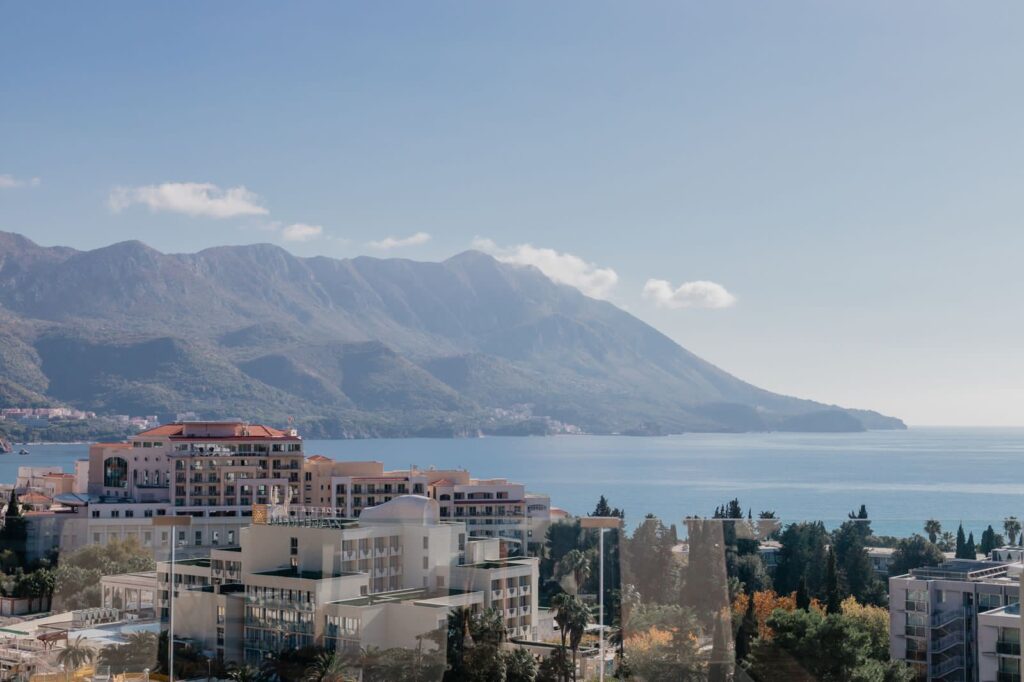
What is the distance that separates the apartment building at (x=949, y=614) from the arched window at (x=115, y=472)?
15303mm

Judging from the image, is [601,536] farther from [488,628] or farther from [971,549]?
[971,549]

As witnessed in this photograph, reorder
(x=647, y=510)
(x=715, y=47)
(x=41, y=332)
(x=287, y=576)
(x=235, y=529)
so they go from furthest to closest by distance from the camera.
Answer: (x=41, y=332), (x=647, y=510), (x=715, y=47), (x=235, y=529), (x=287, y=576)

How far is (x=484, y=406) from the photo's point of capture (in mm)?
84188

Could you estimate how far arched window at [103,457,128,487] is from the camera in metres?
18.3

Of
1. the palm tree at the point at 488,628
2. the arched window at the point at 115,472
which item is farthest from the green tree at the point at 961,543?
the arched window at the point at 115,472

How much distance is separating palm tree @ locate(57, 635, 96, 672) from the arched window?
41.2 feet

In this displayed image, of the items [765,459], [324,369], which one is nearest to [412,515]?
[765,459]

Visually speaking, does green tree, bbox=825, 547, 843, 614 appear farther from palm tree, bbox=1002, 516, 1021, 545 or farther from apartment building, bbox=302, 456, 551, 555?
apartment building, bbox=302, 456, 551, 555

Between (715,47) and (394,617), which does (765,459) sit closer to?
(715,47)

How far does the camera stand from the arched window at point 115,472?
18.3 meters

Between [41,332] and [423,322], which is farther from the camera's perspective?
[423,322]

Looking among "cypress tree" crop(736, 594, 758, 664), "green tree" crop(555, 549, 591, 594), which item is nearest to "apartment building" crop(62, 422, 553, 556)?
"green tree" crop(555, 549, 591, 594)

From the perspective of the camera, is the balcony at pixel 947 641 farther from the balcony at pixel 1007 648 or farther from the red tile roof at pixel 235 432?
the red tile roof at pixel 235 432

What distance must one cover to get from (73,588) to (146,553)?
79 cm
